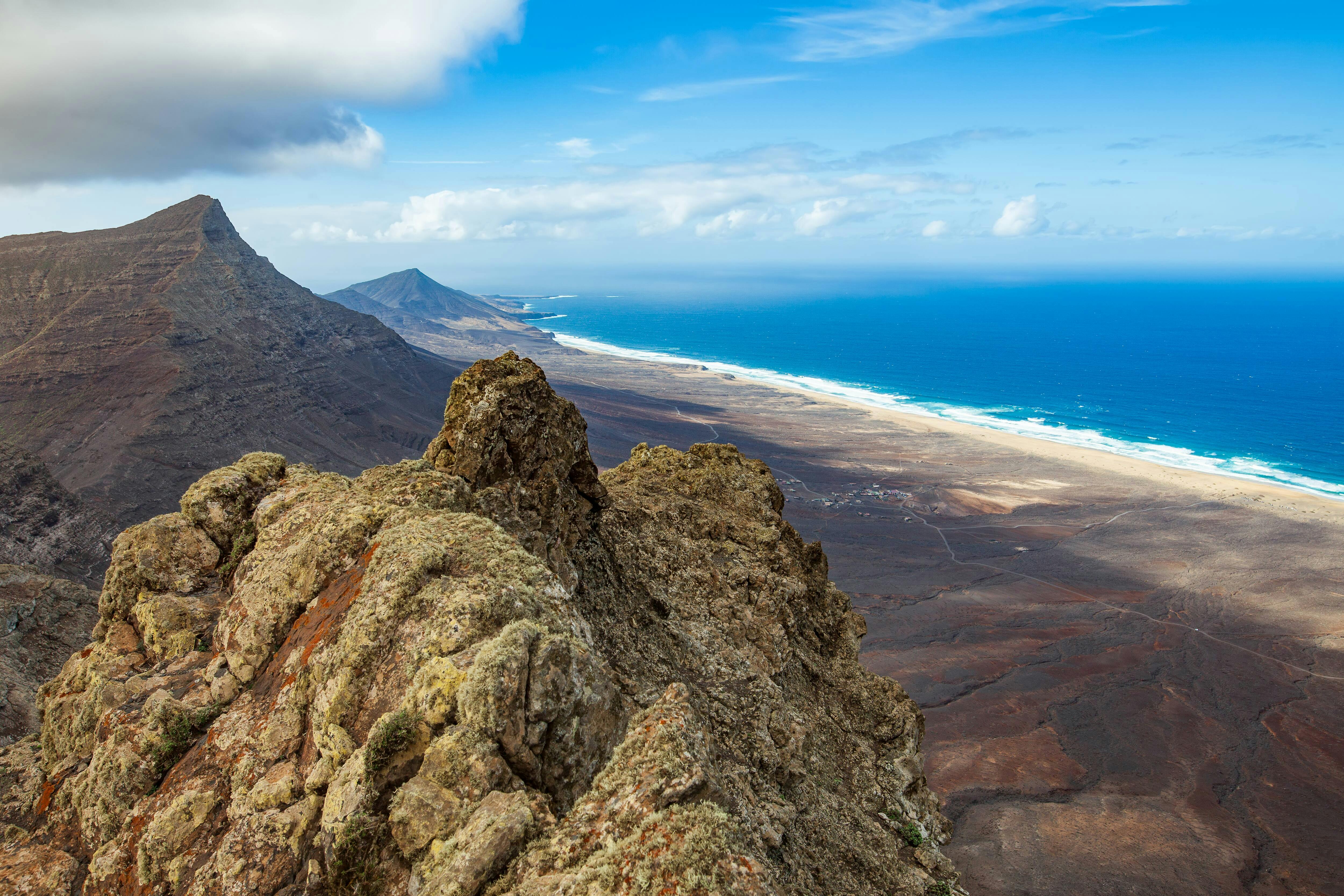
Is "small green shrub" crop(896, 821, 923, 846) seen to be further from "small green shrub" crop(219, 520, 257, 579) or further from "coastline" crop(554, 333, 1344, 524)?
"coastline" crop(554, 333, 1344, 524)

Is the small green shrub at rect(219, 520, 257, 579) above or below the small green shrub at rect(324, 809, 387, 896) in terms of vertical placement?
above

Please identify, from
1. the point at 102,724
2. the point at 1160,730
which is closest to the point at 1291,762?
the point at 1160,730

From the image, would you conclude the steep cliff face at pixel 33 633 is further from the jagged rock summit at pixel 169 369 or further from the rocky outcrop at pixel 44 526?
the jagged rock summit at pixel 169 369

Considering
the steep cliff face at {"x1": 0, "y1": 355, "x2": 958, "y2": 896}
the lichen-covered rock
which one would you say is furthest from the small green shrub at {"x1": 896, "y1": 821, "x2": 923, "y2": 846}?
the lichen-covered rock

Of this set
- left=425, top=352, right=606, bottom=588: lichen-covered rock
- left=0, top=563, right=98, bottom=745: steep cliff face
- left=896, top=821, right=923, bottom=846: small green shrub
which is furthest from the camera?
left=0, top=563, right=98, bottom=745: steep cliff face

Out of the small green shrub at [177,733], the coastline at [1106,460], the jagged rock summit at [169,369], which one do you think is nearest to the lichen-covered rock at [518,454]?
the small green shrub at [177,733]

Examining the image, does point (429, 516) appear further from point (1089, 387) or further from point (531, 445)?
point (1089, 387)
